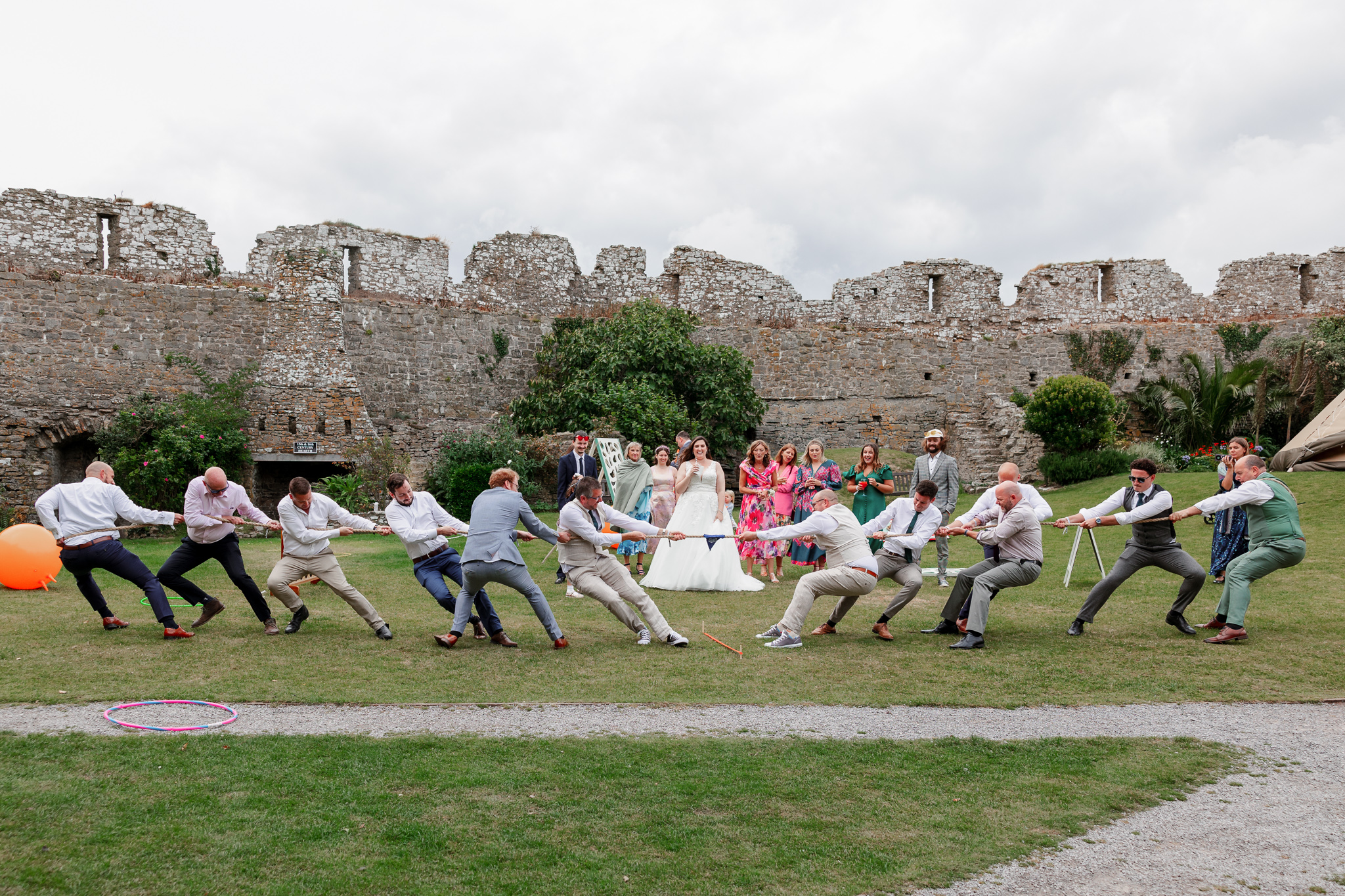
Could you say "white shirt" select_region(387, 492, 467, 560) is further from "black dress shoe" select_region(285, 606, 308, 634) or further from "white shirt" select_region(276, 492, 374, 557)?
"black dress shoe" select_region(285, 606, 308, 634)

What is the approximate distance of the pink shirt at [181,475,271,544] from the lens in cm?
806

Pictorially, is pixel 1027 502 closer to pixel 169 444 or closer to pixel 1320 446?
pixel 1320 446

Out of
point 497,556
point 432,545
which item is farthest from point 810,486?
point 497,556

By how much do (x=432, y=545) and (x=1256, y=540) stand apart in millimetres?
7134

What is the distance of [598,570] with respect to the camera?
7602mm

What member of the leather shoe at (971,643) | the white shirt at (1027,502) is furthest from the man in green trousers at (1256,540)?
the leather shoe at (971,643)

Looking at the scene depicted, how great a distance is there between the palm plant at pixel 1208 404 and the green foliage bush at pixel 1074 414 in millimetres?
2791

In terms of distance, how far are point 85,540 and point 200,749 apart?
4.01m

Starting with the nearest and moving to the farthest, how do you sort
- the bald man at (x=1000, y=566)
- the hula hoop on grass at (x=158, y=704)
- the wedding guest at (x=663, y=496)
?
the hula hoop on grass at (x=158, y=704) < the bald man at (x=1000, y=566) < the wedding guest at (x=663, y=496)

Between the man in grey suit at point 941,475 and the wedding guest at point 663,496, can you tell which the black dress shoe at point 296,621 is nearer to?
the wedding guest at point 663,496

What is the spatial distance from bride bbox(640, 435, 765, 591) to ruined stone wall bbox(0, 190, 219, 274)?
570 inches

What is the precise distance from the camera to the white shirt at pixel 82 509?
7.73m

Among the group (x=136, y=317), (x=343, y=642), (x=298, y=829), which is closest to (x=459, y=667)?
(x=343, y=642)

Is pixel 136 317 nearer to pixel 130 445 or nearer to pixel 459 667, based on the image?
pixel 130 445
